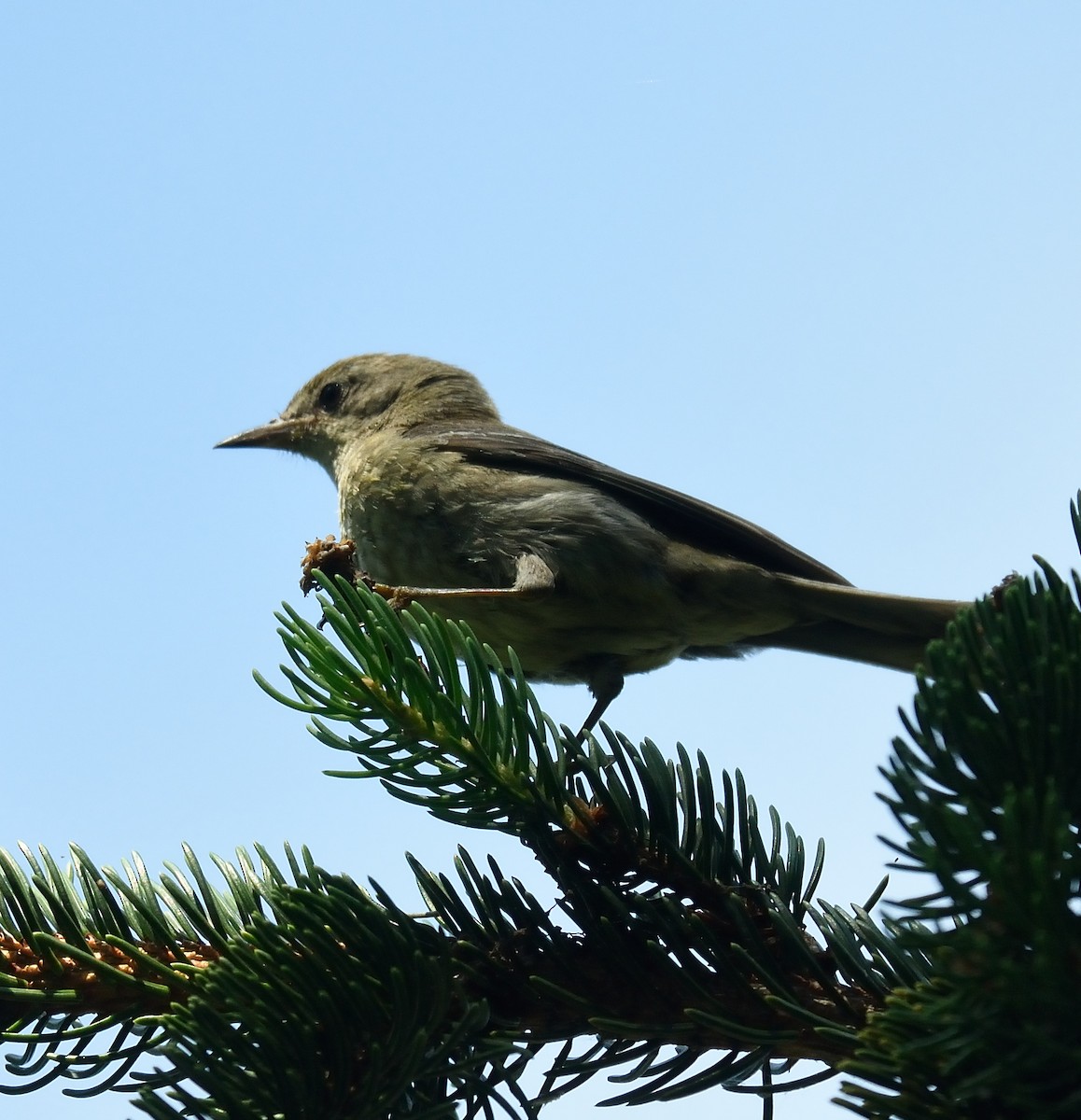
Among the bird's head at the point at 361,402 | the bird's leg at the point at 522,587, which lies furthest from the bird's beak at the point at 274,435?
Answer: the bird's leg at the point at 522,587

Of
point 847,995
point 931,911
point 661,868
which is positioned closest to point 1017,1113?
point 931,911

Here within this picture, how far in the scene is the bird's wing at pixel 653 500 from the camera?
467 centimetres

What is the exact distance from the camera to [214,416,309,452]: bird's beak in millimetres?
6590

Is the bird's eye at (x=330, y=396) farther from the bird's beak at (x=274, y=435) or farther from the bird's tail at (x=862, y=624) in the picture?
the bird's tail at (x=862, y=624)

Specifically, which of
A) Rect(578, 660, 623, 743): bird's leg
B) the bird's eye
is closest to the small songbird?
Rect(578, 660, 623, 743): bird's leg

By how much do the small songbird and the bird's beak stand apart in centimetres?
165

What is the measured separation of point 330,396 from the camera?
669 cm

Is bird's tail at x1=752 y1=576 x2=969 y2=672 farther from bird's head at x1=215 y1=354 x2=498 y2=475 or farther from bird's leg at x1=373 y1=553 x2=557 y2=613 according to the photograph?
bird's head at x1=215 y1=354 x2=498 y2=475

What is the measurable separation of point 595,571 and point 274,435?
2.74 meters

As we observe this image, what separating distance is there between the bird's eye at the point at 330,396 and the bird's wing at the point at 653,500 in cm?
149

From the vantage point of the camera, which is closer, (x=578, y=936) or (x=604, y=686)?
(x=578, y=936)

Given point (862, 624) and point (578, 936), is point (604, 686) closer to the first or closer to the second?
point (862, 624)

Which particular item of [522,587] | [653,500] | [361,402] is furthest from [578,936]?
[361,402]

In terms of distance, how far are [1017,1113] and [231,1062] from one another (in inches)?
43.0
